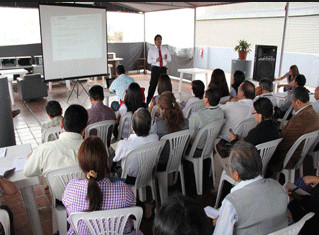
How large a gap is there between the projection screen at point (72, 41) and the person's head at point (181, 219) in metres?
4.81

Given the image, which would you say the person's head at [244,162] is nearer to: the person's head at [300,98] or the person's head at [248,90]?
the person's head at [300,98]

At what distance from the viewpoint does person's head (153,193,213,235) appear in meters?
0.95

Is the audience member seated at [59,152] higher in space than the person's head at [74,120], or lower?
lower

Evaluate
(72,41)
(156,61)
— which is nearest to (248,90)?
(156,61)

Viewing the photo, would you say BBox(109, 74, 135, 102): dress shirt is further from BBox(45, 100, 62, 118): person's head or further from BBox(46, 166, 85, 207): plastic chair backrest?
BBox(46, 166, 85, 207): plastic chair backrest

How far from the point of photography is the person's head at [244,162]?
151 cm

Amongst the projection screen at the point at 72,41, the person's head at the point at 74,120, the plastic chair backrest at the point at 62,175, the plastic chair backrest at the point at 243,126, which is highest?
the projection screen at the point at 72,41

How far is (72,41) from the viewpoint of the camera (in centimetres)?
540

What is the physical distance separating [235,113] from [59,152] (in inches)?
78.3

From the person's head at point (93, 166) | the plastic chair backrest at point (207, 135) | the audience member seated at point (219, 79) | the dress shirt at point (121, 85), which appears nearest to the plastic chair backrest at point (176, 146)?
the plastic chair backrest at point (207, 135)

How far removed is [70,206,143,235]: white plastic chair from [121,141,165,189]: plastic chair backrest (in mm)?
736

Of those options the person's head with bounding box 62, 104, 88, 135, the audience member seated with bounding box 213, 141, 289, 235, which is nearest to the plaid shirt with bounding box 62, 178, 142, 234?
the audience member seated with bounding box 213, 141, 289, 235

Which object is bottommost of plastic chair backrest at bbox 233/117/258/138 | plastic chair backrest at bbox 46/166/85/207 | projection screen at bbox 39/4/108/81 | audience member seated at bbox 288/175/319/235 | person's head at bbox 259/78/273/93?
audience member seated at bbox 288/175/319/235

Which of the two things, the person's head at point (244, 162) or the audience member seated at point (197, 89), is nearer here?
the person's head at point (244, 162)
